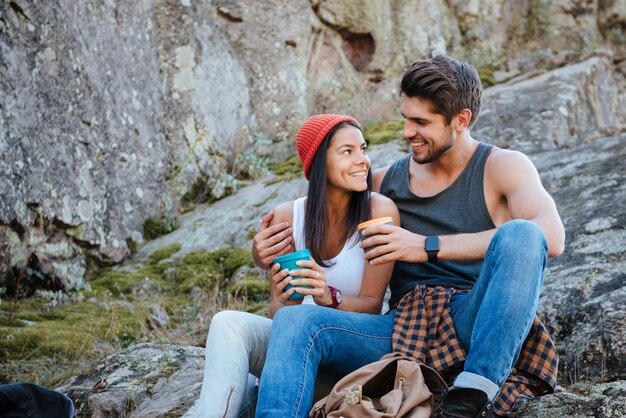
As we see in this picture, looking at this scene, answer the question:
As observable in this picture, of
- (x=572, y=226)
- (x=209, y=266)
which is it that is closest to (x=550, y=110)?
(x=572, y=226)

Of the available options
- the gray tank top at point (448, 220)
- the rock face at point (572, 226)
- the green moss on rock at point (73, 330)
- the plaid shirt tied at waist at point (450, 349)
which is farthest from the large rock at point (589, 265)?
the green moss on rock at point (73, 330)

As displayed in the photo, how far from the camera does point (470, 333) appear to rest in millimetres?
2812

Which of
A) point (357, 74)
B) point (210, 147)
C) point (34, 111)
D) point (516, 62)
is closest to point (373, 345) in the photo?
point (34, 111)

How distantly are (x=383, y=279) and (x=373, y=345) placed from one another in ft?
1.17

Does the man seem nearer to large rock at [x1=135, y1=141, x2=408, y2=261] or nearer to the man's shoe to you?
the man's shoe

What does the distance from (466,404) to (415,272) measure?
86cm

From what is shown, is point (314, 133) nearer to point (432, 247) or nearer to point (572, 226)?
point (432, 247)

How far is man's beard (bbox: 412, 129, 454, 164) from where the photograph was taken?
3414mm

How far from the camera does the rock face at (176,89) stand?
559 cm

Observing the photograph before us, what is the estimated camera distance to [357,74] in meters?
10.0

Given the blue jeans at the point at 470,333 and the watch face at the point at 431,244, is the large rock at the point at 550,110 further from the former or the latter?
the blue jeans at the point at 470,333

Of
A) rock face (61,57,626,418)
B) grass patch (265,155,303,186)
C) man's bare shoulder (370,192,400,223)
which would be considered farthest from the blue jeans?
grass patch (265,155,303,186)

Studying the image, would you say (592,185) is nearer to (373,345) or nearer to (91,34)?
(373,345)

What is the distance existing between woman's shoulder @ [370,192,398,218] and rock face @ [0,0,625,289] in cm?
302
